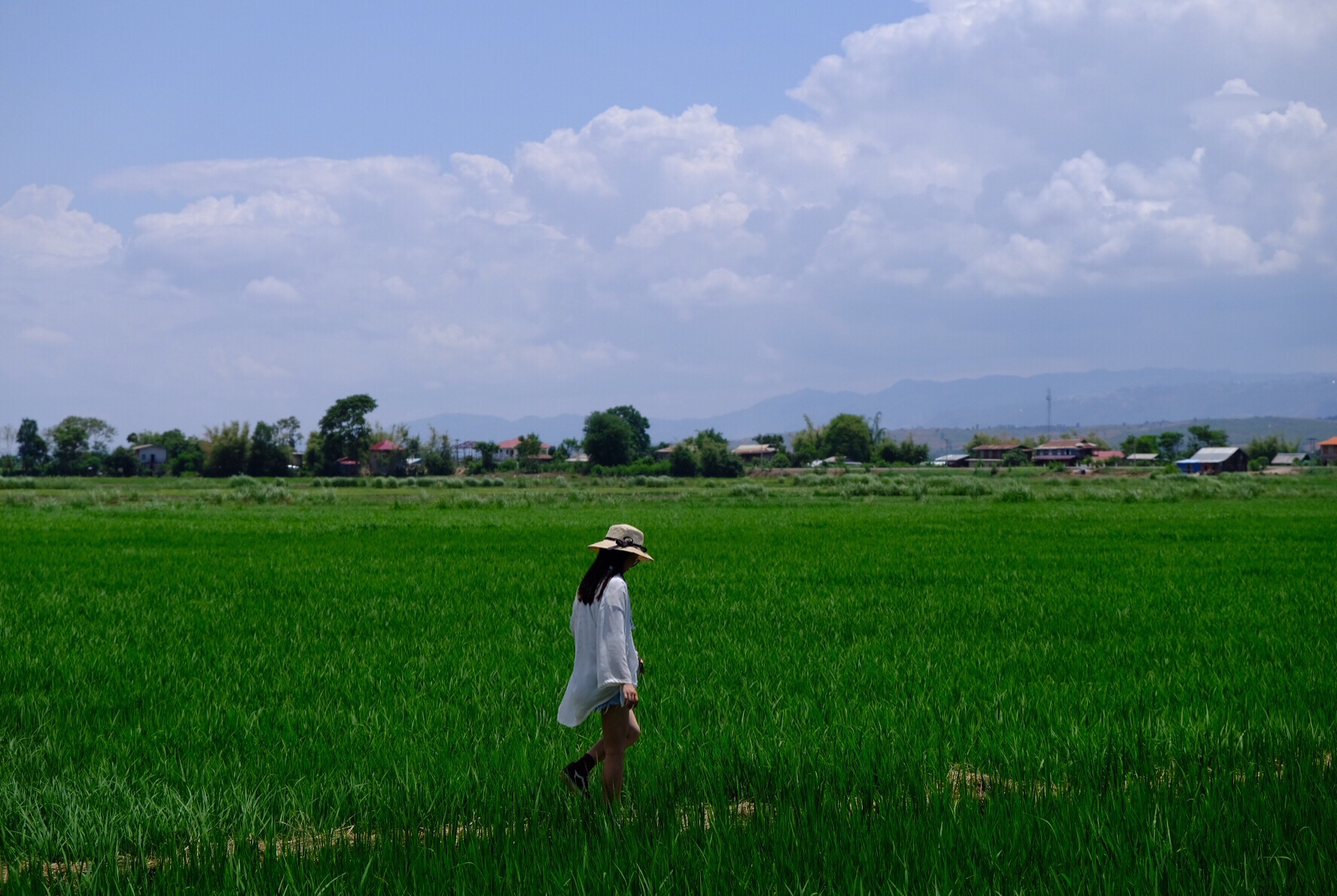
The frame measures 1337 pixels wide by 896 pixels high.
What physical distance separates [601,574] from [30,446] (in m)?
125

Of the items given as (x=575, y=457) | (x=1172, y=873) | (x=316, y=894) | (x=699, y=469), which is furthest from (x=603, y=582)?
(x=575, y=457)

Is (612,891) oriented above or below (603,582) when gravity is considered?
below

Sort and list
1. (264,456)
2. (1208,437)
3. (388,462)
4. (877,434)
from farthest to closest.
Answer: (877,434) → (1208,437) → (388,462) → (264,456)

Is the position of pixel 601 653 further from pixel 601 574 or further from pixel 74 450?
pixel 74 450

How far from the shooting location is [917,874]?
374 cm

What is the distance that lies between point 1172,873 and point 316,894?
10.7 ft

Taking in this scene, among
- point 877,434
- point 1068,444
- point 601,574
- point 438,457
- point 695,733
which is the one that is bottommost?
point 695,733

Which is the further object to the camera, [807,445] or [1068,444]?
[1068,444]

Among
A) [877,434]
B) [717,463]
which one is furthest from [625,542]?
[877,434]

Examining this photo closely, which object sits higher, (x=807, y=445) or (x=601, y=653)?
(x=807, y=445)

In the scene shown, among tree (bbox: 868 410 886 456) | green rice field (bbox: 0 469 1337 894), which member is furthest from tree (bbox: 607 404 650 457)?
green rice field (bbox: 0 469 1337 894)

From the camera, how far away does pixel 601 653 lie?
420cm

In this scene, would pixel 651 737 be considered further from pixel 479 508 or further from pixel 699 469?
pixel 699 469

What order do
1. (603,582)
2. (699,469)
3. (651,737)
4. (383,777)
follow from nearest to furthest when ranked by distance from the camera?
(603,582)
(383,777)
(651,737)
(699,469)
